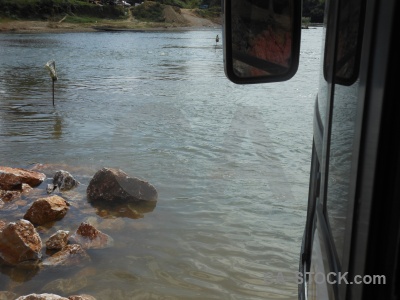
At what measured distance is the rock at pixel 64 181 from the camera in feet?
21.3

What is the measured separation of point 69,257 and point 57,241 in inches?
10.7

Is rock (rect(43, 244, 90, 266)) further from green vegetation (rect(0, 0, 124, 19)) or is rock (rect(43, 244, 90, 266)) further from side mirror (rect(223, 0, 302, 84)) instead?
green vegetation (rect(0, 0, 124, 19))

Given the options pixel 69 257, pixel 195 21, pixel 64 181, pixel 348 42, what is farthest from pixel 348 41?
pixel 195 21

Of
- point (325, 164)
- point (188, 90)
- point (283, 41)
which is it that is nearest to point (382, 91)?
point (325, 164)

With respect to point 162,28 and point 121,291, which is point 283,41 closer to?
point 121,291

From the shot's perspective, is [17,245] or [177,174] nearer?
[17,245]

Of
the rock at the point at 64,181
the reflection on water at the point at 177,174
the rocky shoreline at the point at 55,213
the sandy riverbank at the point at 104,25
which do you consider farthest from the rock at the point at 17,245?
the sandy riverbank at the point at 104,25

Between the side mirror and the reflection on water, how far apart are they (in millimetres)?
2892

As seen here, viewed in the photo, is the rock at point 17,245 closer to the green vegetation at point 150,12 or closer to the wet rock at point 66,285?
the wet rock at point 66,285

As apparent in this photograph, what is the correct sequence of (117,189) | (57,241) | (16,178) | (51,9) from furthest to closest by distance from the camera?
(51,9) < (16,178) < (117,189) < (57,241)

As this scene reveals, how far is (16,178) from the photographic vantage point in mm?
6445

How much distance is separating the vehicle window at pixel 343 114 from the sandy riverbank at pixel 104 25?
57084 mm

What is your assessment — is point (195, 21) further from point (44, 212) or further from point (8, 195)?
point (44, 212)

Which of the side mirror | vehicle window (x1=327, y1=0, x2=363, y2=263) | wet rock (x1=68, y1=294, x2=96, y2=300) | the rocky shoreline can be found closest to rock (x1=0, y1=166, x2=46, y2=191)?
the rocky shoreline
